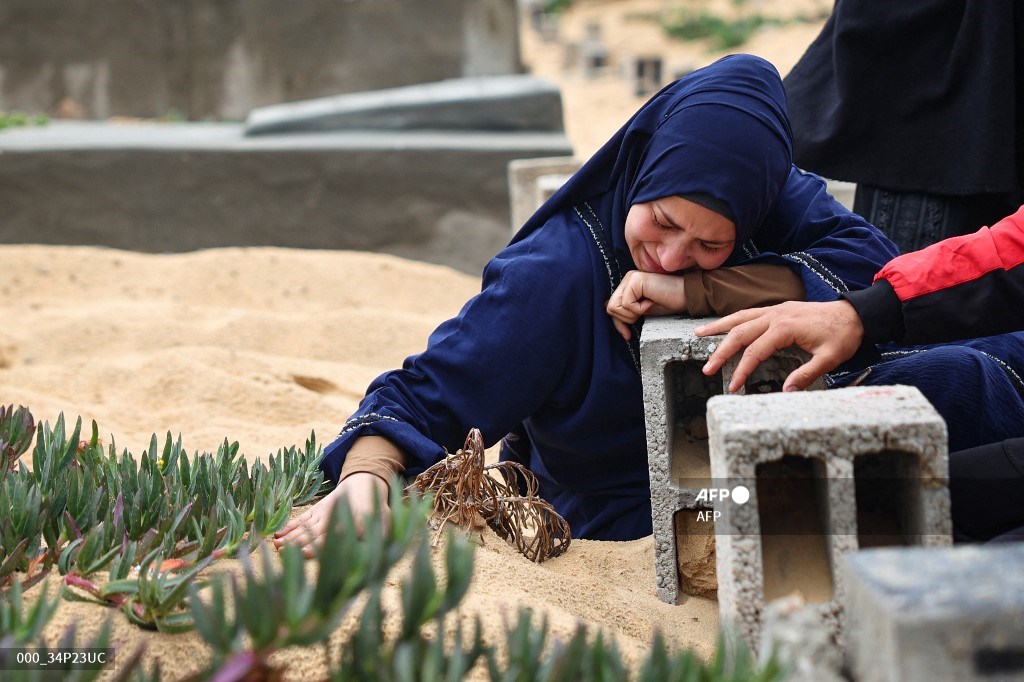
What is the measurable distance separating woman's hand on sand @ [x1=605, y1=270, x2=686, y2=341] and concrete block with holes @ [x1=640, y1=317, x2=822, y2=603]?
0.03 meters

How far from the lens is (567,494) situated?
2.74 meters

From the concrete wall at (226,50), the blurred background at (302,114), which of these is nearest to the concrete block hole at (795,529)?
the blurred background at (302,114)

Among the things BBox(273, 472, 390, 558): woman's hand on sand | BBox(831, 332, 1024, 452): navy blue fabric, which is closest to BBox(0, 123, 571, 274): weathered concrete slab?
BBox(831, 332, 1024, 452): navy blue fabric

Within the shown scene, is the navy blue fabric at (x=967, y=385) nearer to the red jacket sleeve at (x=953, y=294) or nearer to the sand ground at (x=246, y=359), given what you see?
the red jacket sleeve at (x=953, y=294)

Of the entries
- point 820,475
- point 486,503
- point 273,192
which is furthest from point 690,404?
point 273,192

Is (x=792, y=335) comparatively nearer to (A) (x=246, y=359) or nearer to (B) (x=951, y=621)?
(B) (x=951, y=621)

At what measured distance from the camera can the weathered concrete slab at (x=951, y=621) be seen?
1186 millimetres

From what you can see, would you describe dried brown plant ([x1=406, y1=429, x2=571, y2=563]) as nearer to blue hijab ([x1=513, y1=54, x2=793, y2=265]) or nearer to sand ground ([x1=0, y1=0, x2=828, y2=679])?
sand ground ([x1=0, y1=0, x2=828, y2=679])

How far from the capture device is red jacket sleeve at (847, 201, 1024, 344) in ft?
7.31

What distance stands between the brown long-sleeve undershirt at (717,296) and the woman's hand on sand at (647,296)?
A: 0.02 meters

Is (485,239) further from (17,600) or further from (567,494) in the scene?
(17,600)

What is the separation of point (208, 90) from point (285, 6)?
3.77ft

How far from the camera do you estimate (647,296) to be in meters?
2.38

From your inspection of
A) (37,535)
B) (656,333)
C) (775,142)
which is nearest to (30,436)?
(37,535)
